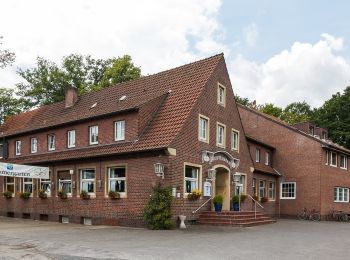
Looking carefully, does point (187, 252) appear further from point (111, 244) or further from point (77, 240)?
point (77, 240)

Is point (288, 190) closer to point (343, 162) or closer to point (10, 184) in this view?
point (343, 162)

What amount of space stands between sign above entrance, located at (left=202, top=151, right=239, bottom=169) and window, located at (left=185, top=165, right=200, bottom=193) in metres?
0.91

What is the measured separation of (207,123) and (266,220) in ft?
21.8

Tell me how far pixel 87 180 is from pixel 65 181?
88.6 inches

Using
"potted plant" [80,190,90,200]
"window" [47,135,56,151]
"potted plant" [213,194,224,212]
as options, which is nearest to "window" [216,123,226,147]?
"potted plant" [213,194,224,212]

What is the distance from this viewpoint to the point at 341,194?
39.2 m

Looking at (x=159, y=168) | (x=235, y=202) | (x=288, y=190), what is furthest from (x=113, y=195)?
(x=288, y=190)

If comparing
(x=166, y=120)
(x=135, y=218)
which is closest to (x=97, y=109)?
(x=166, y=120)

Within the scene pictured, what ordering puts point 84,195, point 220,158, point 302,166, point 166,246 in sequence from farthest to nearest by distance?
point 302,166, point 220,158, point 84,195, point 166,246

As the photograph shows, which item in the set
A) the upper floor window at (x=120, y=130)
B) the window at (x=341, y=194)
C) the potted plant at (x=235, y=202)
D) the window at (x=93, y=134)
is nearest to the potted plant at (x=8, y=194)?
the window at (x=93, y=134)

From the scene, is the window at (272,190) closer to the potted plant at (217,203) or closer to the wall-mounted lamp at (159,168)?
the potted plant at (217,203)

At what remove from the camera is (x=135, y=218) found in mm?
23234

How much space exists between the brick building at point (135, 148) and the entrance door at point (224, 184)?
0.06m

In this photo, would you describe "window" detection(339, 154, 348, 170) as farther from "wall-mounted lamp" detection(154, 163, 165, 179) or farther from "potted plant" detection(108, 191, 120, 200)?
"potted plant" detection(108, 191, 120, 200)
